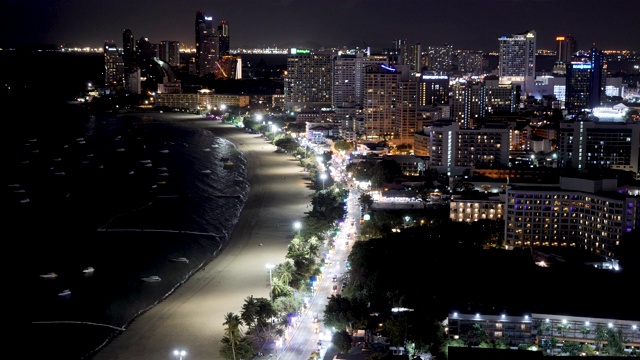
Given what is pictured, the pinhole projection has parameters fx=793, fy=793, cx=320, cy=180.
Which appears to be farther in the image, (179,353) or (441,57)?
(441,57)

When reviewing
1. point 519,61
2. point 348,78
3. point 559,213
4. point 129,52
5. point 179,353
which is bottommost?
point 179,353

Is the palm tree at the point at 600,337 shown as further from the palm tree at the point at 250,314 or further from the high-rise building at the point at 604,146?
the high-rise building at the point at 604,146

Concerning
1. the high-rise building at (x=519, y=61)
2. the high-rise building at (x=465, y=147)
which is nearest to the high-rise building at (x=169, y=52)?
the high-rise building at (x=519, y=61)

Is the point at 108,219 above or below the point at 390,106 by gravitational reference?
below

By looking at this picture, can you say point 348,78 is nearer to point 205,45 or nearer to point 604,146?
point 604,146

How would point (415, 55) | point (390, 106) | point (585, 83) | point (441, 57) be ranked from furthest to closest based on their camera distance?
point (441, 57), point (415, 55), point (585, 83), point (390, 106)

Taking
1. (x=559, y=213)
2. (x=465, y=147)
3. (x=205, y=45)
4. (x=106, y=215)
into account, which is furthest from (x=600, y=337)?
(x=205, y=45)

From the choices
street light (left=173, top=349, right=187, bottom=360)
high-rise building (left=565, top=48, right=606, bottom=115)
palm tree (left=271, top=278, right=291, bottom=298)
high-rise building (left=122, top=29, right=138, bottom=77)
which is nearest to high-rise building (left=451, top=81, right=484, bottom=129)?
high-rise building (left=565, top=48, right=606, bottom=115)
